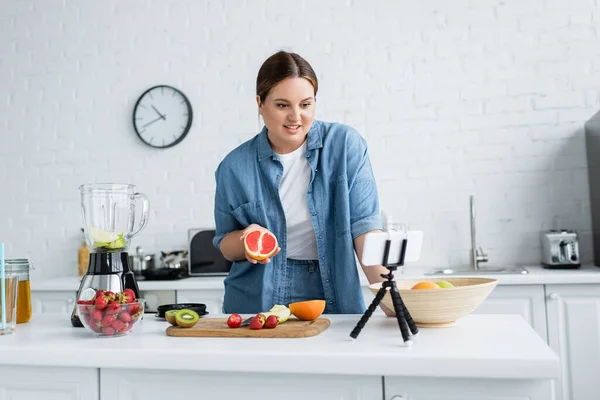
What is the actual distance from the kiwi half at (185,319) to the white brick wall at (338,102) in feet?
7.20

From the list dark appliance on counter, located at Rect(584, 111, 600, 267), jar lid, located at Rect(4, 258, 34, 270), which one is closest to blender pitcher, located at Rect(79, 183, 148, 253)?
jar lid, located at Rect(4, 258, 34, 270)

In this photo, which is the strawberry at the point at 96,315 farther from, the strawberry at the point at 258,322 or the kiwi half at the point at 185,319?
the strawberry at the point at 258,322

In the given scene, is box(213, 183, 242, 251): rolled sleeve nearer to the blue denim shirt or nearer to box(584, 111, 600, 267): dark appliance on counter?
the blue denim shirt

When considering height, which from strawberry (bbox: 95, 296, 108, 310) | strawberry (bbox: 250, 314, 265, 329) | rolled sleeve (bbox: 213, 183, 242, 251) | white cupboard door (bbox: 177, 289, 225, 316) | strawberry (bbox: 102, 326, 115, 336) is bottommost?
white cupboard door (bbox: 177, 289, 225, 316)

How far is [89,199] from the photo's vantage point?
184 cm

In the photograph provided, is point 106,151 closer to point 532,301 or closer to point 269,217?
point 269,217

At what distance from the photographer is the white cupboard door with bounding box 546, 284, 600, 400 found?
275 cm

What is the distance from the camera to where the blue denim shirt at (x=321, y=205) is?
6.36 ft

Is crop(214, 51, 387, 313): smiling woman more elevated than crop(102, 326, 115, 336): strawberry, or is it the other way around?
crop(214, 51, 387, 313): smiling woman

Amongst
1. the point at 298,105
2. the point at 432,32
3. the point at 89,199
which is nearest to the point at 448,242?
the point at 432,32

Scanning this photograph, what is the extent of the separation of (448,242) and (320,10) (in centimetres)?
161

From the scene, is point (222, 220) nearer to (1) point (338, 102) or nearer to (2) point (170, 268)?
(2) point (170, 268)

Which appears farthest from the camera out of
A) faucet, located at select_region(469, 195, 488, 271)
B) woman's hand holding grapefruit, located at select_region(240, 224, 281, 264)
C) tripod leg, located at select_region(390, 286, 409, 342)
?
faucet, located at select_region(469, 195, 488, 271)

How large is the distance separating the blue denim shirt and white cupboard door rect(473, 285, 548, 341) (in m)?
1.15
